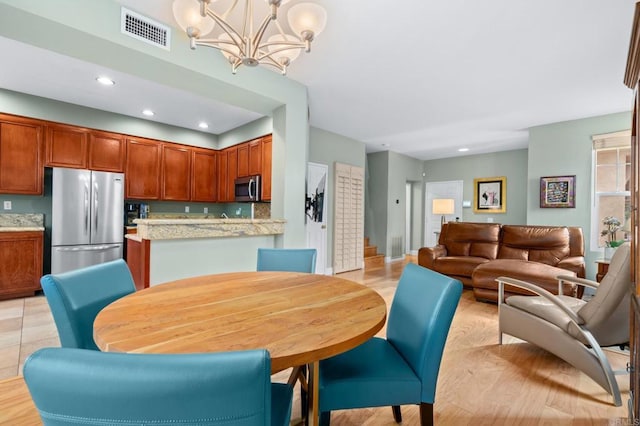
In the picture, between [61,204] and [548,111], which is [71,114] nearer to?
[61,204]

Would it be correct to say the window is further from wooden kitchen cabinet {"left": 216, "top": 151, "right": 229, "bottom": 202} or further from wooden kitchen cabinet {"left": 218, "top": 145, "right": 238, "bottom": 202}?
wooden kitchen cabinet {"left": 216, "top": 151, "right": 229, "bottom": 202}

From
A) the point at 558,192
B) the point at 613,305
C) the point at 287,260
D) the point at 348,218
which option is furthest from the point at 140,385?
the point at 558,192

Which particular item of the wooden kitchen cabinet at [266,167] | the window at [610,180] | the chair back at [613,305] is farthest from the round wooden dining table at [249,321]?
the window at [610,180]

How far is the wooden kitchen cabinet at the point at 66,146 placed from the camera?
12.8 feet

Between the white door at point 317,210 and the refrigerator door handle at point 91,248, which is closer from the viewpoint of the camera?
the refrigerator door handle at point 91,248

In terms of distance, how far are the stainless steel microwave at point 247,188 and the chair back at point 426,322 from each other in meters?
3.31

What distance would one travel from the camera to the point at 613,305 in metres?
1.75

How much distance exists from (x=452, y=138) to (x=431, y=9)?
399cm

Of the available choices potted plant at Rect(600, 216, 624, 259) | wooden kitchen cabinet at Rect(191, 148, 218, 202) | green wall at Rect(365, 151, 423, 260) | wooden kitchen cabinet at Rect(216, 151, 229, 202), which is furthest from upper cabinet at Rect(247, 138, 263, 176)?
potted plant at Rect(600, 216, 624, 259)

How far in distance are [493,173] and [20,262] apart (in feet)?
27.6

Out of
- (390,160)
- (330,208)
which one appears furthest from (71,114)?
(390,160)

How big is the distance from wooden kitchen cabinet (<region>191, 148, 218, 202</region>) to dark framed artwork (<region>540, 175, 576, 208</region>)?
18.0 feet

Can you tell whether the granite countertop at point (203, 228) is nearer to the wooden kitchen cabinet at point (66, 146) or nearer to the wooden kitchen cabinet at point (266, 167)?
the wooden kitchen cabinet at point (266, 167)

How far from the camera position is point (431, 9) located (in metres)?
2.11
